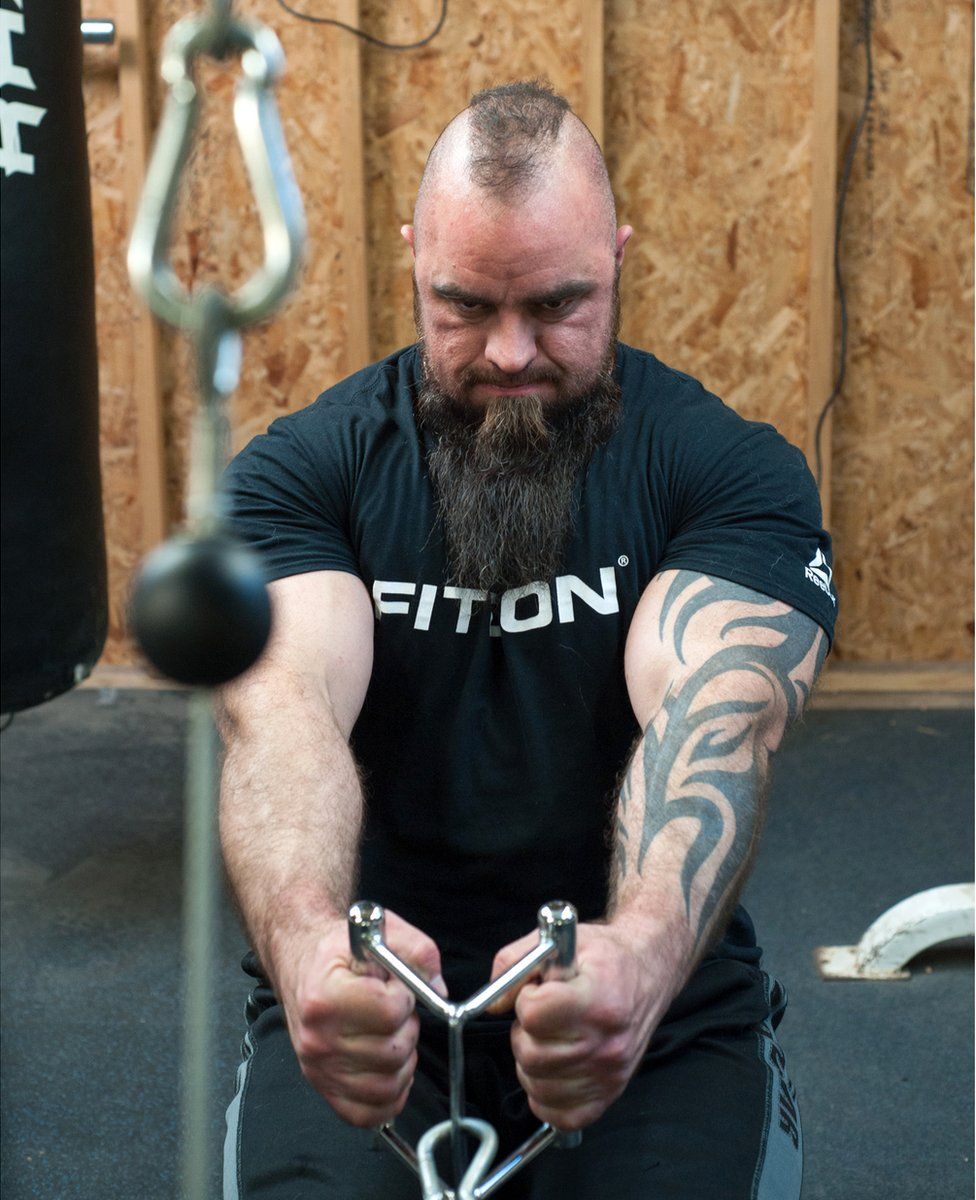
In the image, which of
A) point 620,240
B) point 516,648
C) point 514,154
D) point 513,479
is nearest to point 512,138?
point 514,154

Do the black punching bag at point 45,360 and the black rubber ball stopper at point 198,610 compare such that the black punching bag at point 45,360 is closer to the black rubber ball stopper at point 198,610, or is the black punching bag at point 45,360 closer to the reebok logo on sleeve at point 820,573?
the reebok logo on sleeve at point 820,573

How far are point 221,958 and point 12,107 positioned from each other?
127 centimetres

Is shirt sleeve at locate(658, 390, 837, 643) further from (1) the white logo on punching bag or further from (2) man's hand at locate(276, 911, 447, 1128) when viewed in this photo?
(1) the white logo on punching bag

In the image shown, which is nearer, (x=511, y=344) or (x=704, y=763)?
(x=704, y=763)

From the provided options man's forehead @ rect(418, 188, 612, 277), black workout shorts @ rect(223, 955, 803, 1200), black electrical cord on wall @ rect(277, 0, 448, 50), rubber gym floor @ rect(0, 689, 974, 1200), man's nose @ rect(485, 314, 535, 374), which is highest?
black electrical cord on wall @ rect(277, 0, 448, 50)

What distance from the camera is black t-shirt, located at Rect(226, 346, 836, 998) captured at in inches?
49.9

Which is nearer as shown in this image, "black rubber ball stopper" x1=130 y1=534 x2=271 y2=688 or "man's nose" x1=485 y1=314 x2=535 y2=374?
"black rubber ball stopper" x1=130 y1=534 x2=271 y2=688

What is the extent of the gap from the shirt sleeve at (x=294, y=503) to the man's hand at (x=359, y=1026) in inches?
17.7

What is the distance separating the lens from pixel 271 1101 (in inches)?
44.5

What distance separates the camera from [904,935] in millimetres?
2213

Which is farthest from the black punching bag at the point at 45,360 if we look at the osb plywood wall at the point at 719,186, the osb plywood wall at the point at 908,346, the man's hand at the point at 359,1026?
the osb plywood wall at the point at 908,346

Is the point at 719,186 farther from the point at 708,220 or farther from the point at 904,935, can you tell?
the point at 904,935

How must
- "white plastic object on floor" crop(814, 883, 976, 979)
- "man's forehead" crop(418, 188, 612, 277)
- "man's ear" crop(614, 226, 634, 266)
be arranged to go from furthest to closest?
"white plastic object on floor" crop(814, 883, 976, 979) → "man's ear" crop(614, 226, 634, 266) → "man's forehead" crop(418, 188, 612, 277)

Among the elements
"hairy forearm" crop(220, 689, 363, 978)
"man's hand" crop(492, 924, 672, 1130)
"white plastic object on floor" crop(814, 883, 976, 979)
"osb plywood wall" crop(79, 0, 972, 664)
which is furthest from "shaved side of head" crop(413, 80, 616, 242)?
"osb plywood wall" crop(79, 0, 972, 664)
